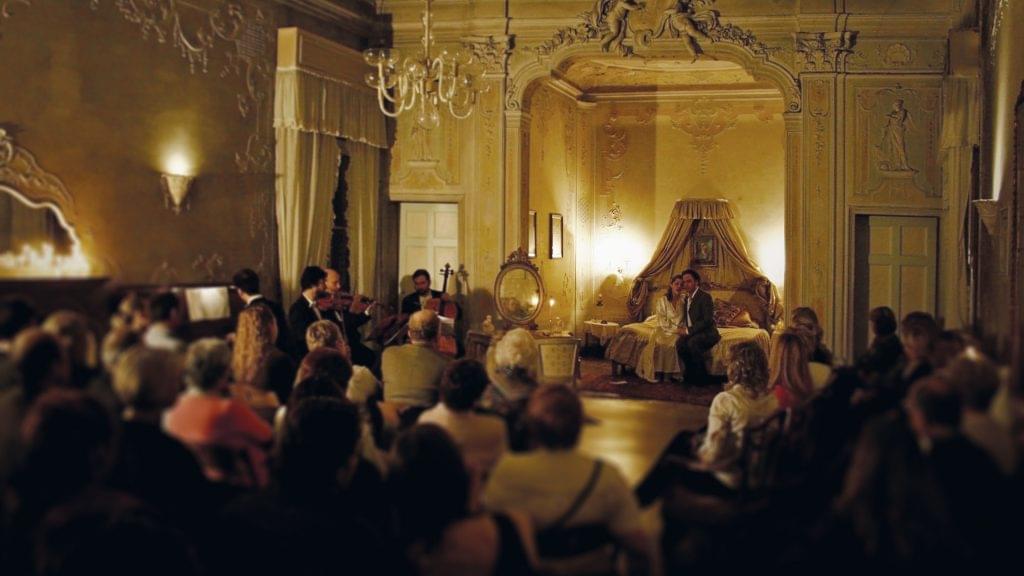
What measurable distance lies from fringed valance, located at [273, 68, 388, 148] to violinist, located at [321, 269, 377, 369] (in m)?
1.51

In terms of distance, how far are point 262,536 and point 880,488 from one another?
1.69 metres

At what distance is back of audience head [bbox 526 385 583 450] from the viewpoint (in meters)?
3.06

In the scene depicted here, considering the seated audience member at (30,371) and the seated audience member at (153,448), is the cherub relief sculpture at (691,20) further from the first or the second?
the seated audience member at (30,371)

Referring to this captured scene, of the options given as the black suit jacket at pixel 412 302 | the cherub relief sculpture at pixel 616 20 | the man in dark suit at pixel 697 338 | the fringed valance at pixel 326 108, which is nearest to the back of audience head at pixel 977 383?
the fringed valance at pixel 326 108

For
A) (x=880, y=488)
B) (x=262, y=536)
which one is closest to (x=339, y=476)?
(x=262, y=536)

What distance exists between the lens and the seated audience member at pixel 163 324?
3.12m

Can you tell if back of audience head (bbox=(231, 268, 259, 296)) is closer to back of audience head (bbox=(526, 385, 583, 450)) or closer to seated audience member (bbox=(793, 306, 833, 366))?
back of audience head (bbox=(526, 385, 583, 450))

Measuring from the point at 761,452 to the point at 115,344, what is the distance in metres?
2.85

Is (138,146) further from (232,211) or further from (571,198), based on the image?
(571,198)

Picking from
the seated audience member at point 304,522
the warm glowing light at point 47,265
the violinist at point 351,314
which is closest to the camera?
the seated audience member at point 304,522

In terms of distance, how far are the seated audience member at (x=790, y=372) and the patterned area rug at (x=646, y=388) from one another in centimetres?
465

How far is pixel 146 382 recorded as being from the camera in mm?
3020

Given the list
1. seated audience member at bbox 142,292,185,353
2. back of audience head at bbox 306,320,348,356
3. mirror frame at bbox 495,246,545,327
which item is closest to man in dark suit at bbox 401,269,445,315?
mirror frame at bbox 495,246,545,327

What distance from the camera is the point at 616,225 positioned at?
1499 centimetres
